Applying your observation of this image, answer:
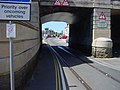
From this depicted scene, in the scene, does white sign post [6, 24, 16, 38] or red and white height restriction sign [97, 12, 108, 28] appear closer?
white sign post [6, 24, 16, 38]

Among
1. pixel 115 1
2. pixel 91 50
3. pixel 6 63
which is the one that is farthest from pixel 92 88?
pixel 115 1

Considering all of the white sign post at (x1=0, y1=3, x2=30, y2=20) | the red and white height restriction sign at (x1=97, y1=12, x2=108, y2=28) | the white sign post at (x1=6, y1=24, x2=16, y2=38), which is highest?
the red and white height restriction sign at (x1=97, y1=12, x2=108, y2=28)

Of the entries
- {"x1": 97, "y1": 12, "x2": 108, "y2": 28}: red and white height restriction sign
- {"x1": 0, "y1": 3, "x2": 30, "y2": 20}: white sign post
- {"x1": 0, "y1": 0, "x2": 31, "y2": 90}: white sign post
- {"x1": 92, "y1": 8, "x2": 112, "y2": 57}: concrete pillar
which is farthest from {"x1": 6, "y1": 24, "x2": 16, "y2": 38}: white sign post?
{"x1": 97, "y1": 12, "x2": 108, "y2": 28}: red and white height restriction sign

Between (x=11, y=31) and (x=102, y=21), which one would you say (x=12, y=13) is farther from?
(x=102, y=21)

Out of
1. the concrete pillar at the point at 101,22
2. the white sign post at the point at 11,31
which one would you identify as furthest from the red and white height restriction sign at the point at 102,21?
the white sign post at the point at 11,31

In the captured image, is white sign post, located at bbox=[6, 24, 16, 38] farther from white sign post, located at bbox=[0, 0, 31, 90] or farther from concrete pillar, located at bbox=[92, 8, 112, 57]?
concrete pillar, located at bbox=[92, 8, 112, 57]

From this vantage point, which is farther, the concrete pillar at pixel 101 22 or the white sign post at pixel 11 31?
the concrete pillar at pixel 101 22

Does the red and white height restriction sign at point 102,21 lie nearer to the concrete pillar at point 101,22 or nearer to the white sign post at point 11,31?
the concrete pillar at point 101,22

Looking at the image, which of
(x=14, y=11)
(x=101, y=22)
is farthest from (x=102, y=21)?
(x=14, y=11)

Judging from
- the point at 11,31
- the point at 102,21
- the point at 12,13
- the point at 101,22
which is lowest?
the point at 11,31

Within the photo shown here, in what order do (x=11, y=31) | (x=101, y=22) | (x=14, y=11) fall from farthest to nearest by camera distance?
(x=101, y=22) → (x=14, y=11) → (x=11, y=31)

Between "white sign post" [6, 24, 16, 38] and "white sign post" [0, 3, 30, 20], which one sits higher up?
"white sign post" [0, 3, 30, 20]

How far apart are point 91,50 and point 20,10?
67.3 ft

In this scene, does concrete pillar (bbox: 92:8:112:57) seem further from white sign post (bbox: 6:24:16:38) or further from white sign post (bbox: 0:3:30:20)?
white sign post (bbox: 6:24:16:38)
